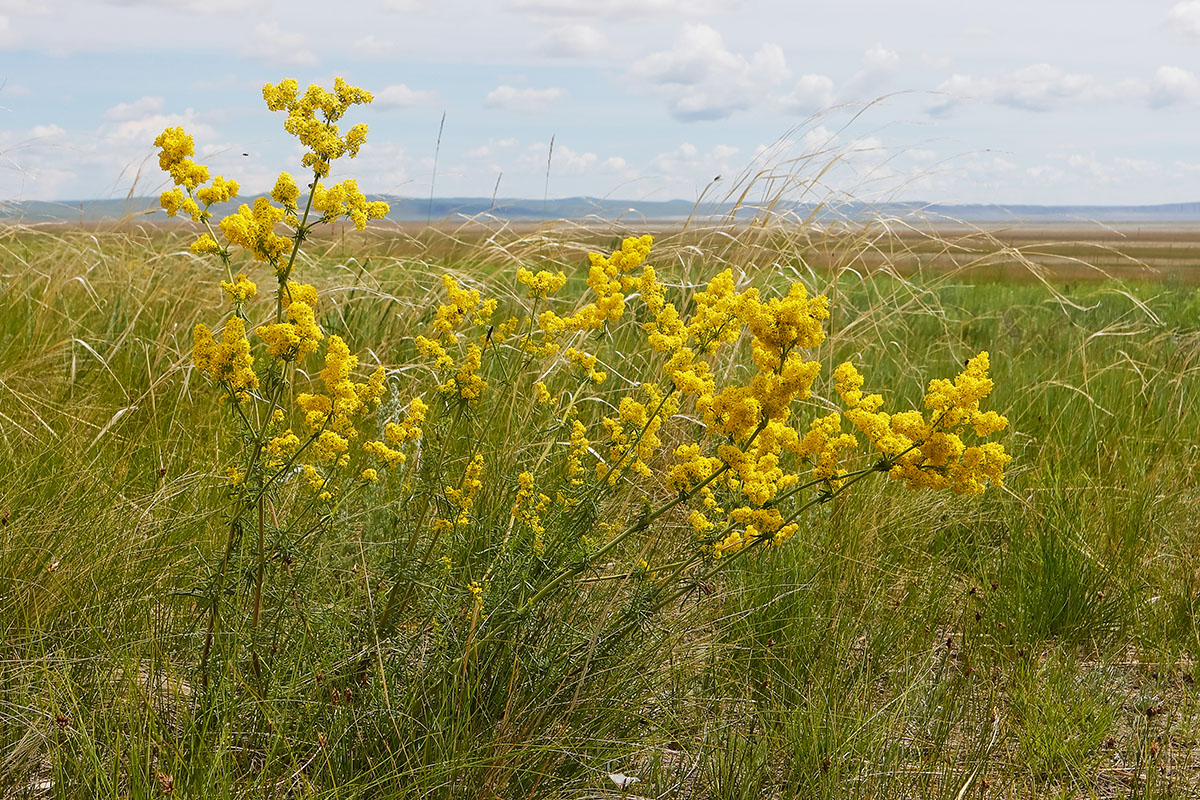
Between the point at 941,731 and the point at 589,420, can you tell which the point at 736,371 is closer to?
the point at 589,420

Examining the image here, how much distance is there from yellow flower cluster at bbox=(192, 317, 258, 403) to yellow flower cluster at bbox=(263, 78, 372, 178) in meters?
0.36

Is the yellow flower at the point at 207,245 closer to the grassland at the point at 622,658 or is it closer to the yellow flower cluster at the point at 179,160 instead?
the yellow flower cluster at the point at 179,160

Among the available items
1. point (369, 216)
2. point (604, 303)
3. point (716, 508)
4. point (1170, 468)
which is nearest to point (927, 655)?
point (716, 508)

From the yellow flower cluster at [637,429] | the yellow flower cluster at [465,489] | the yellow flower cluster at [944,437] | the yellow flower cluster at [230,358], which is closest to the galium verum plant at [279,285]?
the yellow flower cluster at [230,358]

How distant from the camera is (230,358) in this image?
1869 mm

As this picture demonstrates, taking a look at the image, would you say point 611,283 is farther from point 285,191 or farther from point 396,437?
point 285,191

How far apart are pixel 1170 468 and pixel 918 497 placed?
4.17ft

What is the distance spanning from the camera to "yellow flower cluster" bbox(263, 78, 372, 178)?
1.90 m

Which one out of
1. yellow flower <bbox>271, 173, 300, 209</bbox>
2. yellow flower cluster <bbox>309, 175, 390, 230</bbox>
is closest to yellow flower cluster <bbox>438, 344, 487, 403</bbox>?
yellow flower cluster <bbox>309, 175, 390, 230</bbox>

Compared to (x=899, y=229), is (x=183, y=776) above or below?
below

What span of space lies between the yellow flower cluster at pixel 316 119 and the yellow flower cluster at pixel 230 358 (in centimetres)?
36

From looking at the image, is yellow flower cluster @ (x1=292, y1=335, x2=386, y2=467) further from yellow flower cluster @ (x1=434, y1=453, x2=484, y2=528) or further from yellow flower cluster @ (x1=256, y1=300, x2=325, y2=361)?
yellow flower cluster @ (x1=434, y1=453, x2=484, y2=528)

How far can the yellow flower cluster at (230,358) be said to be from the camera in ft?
6.02

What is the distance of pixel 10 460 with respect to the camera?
9.94 feet
